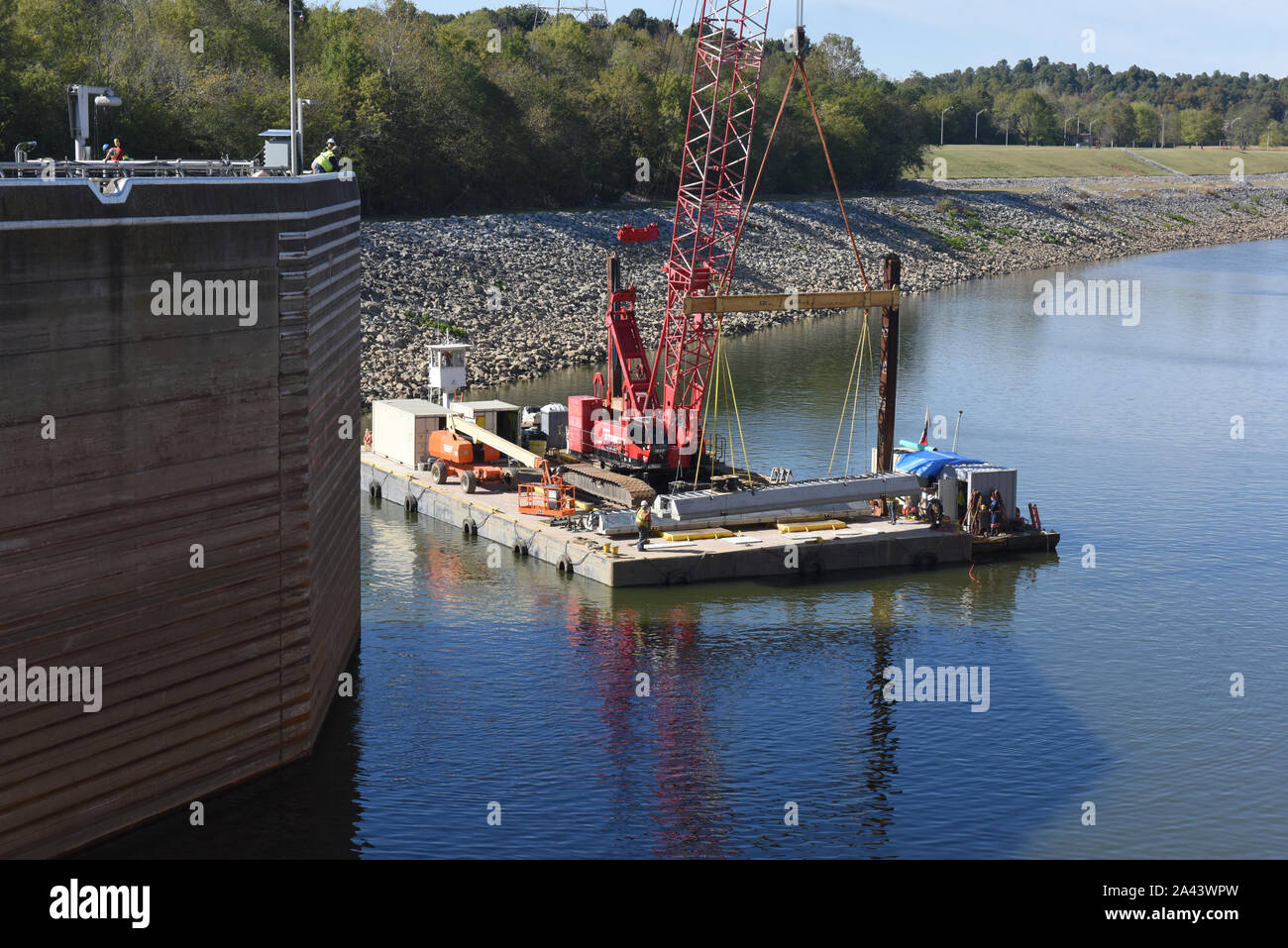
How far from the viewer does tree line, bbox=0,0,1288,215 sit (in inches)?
3280

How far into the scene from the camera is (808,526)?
47.3 m

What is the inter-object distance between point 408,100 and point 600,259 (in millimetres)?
19837

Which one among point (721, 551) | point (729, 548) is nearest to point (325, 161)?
point (721, 551)

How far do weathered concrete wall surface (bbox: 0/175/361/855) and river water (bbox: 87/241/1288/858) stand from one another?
1.54m

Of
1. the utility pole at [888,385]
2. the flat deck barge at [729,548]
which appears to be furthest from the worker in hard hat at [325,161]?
the utility pole at [888,385]

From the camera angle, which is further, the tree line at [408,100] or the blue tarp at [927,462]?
the tree line at [408,100]

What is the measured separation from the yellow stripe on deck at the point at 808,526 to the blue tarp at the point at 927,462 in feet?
10.7

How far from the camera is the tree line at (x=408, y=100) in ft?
273

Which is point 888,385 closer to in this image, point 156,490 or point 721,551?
point 721,551

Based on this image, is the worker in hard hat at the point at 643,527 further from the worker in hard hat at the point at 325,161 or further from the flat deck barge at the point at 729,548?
the worker in hard hat at the point at 325,161

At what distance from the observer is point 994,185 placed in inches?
7426

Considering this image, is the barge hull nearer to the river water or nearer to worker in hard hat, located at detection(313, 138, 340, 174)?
the river water

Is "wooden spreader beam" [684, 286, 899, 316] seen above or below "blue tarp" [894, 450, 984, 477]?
above

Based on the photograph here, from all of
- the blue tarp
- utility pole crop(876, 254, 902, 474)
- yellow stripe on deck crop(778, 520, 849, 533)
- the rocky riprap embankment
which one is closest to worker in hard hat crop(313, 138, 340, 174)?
yellow stripe on deck crop(778, 520, 849, 533)
